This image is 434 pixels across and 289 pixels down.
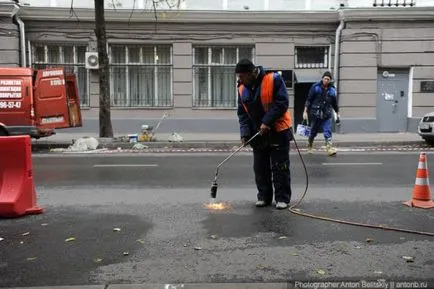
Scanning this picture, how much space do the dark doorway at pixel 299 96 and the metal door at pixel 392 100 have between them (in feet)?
8.19

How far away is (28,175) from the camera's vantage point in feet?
21.4

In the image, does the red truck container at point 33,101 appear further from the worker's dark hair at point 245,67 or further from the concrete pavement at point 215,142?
the worker's dark hair at point 245,67

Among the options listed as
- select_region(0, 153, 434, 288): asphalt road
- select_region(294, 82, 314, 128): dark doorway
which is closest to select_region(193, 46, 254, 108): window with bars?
select_region(294, 82, 314, 128): dark doorway

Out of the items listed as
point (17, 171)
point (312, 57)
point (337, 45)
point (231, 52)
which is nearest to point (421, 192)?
point (17, 171)

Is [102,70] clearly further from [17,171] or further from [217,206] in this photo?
[217,206]

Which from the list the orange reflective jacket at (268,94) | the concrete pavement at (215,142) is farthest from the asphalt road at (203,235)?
the concrete pavement at (215,142)

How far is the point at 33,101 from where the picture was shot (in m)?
14.6

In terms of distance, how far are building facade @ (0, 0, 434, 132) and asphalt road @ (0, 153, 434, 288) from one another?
33.5ft

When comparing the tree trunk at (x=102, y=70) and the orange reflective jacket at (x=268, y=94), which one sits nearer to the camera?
the orange reflective jacket at (x=268, y=94)

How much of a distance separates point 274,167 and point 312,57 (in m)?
13.8

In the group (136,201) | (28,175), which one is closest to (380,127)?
(136,201)

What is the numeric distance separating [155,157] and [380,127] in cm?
978

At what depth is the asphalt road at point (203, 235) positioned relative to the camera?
4.53 meters

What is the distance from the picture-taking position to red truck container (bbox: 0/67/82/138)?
14266mm
